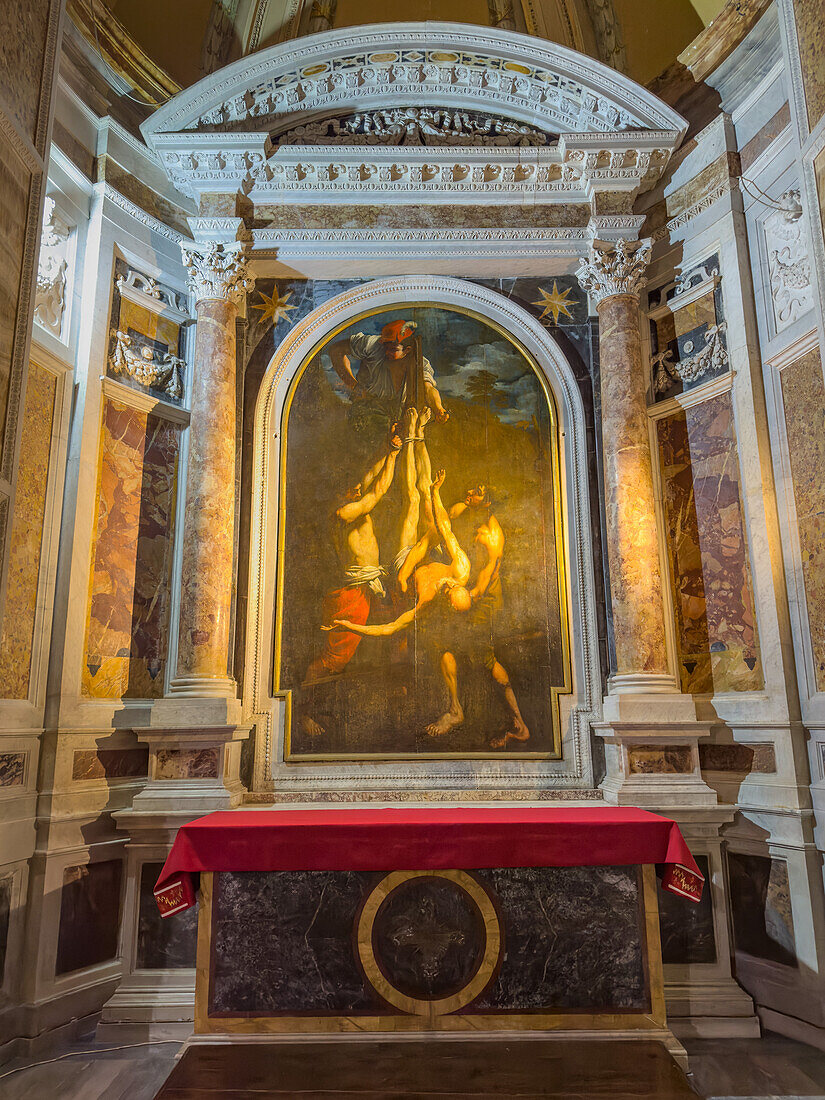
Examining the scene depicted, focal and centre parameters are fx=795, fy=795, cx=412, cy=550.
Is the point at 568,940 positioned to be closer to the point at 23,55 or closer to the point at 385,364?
the point at 385,364

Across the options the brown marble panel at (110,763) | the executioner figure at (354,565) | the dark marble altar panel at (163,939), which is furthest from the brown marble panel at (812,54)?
the dark marble altar panel at (163,939)

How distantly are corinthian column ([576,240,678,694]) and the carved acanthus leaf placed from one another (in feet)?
12.1

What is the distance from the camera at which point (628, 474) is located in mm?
6547

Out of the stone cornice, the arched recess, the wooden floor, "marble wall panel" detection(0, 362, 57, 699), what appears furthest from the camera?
the stone cornice

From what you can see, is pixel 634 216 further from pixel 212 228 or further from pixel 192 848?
pixel 192 848

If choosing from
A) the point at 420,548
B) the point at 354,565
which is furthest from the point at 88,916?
the point at 420,548

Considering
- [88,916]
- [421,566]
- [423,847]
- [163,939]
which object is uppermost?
[421,566]

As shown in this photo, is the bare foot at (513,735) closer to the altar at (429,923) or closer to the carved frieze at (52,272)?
the altar at (429,923)

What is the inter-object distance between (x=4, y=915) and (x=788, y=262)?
23.9 ft

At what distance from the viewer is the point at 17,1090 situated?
4.60 meters

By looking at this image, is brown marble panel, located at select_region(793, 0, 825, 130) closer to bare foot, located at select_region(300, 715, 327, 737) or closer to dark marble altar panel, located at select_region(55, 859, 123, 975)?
bare foot, located at select_region(300, 715, 327, 737)

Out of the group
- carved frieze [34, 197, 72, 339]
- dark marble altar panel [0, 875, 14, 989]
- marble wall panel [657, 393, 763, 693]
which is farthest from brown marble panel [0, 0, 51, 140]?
marble wall panel [657, 393, 763, 693]

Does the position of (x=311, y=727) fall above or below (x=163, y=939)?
above

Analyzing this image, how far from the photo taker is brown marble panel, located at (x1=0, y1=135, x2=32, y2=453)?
13.5 ft
